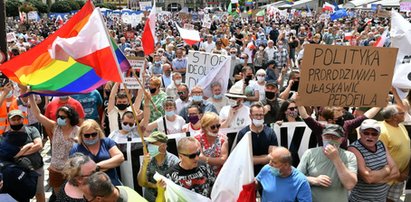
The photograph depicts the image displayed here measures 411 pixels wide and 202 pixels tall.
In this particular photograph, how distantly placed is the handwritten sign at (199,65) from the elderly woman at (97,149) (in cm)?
386

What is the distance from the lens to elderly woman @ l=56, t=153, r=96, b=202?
365cm

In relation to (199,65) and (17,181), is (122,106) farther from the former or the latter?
(199,65)

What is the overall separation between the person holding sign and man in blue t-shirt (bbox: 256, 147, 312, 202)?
93 centimetres

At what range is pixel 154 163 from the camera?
4.43 m

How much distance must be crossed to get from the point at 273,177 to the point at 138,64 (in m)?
4.58

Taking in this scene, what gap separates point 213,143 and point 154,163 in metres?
0.74

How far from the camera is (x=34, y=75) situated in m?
5.05

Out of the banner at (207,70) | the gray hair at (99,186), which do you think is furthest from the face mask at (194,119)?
the gray hair at (99,186)

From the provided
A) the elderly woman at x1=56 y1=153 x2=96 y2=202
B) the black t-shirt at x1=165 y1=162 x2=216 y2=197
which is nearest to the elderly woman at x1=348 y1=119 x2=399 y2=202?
the black t-shirt at x1=165 y1=162 x2=216 y2=197

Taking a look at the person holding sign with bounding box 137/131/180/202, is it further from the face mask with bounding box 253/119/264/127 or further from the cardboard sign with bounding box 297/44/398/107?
the cardboard sign with bounding box 297/44/398/107

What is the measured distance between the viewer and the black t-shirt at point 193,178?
4.00 meters

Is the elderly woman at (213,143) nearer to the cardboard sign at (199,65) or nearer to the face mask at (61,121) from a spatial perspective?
the face mask at (61,121)

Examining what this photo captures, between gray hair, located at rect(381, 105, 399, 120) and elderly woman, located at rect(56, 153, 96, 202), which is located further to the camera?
gray hair, located at rect(381, 105, 399, 120)

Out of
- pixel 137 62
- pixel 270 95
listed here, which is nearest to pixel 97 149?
pixel 270 95
